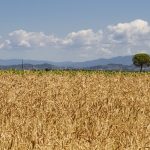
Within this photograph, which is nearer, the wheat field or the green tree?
the wheat field

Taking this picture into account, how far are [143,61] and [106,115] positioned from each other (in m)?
161

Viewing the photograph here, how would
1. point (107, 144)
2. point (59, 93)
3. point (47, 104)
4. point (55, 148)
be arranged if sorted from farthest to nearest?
point (59, 93) < point (47, 104) < point (107, 144) < point (55, 148)

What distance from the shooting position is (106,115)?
7.21 metres

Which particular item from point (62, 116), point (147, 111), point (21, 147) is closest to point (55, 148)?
point (21, 147)

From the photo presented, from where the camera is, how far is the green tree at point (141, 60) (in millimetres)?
166000

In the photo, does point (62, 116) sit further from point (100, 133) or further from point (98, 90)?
point (98, 90)

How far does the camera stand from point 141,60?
545ft

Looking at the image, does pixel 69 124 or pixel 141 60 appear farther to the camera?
pixel 141 60

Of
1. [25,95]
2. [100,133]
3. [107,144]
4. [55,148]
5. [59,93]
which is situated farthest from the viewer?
[59,93]

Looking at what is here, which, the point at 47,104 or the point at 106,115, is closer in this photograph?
the point at 106,115

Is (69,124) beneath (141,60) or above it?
beneath

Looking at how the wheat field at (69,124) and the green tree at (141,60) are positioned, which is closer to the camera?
the wheat field at (69,124)

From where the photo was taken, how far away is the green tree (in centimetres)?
16600

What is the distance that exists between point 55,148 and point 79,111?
9.71 feet
